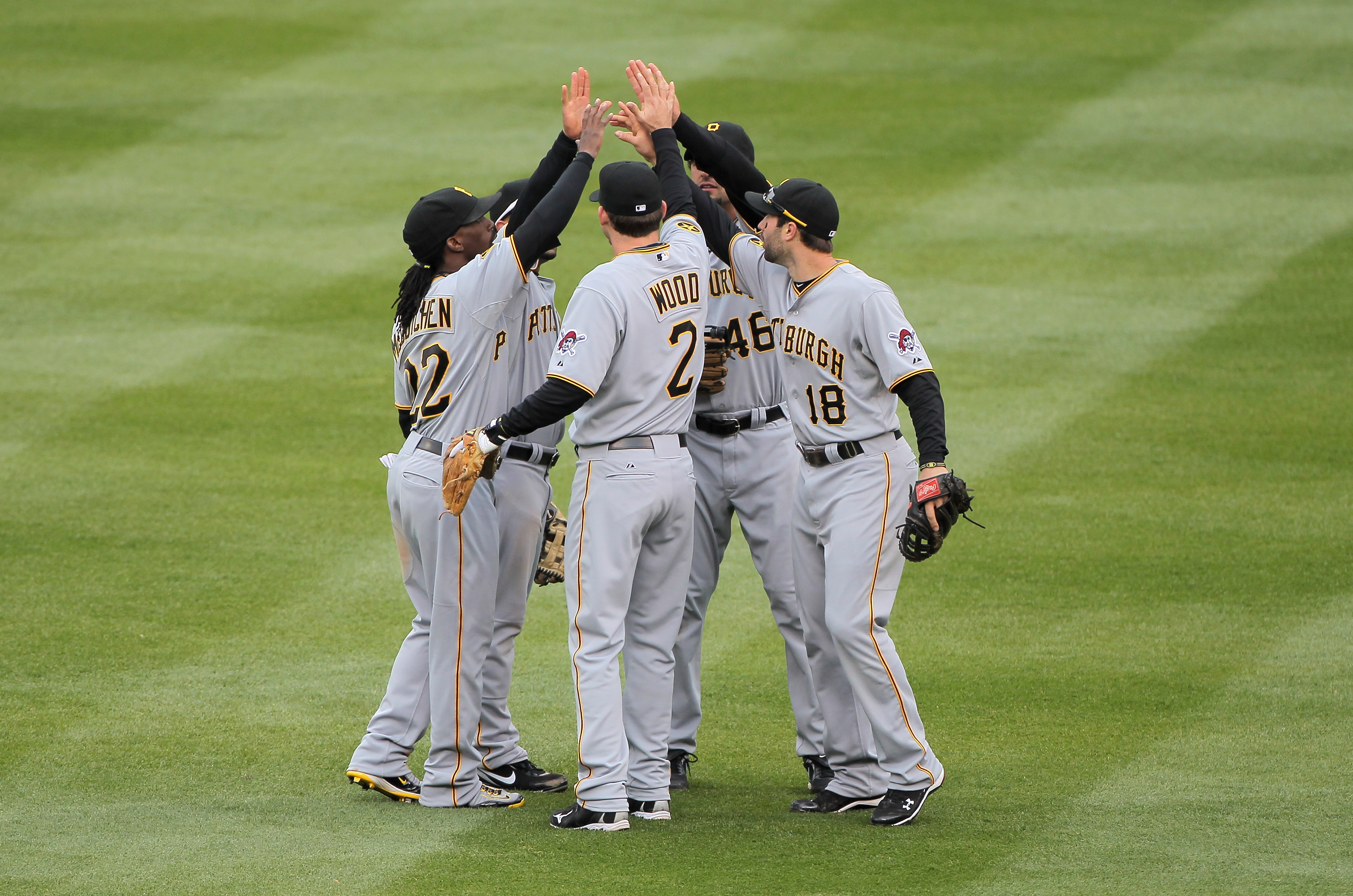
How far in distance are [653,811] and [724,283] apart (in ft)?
6.43

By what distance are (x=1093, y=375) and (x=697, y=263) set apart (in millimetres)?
5599

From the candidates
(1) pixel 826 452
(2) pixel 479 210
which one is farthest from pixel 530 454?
(1) pixel 826 452

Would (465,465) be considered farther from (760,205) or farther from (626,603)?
(760,205)

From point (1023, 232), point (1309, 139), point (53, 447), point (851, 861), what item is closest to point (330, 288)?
point (53, 447)

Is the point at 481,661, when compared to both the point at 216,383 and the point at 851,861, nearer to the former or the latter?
the point at 851,861

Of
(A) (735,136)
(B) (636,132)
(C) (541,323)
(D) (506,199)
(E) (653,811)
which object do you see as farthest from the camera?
(A) (735,136)

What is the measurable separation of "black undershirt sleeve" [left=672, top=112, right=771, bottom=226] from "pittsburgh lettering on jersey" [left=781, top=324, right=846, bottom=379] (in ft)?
1.83

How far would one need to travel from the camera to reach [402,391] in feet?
18.2

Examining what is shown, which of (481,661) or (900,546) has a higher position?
(900,546)

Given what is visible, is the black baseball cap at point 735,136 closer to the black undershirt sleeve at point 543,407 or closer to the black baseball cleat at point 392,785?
the black undershirt sleeve at point 543,407

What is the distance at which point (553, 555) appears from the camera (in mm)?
5668

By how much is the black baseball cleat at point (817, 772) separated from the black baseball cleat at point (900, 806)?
38 cm

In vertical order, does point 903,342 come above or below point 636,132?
below

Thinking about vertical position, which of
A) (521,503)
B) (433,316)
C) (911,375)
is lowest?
(521,503)
